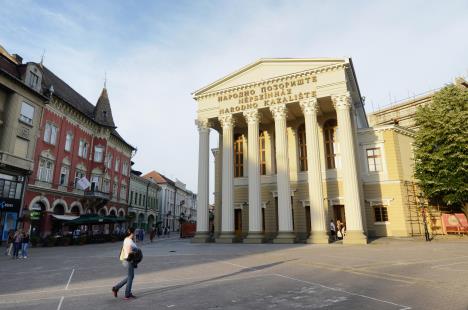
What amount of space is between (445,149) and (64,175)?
38751mm

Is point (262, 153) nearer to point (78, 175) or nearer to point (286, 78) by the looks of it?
point (286, 78)

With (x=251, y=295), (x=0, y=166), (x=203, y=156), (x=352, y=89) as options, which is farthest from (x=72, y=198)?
(x=251, y=295)

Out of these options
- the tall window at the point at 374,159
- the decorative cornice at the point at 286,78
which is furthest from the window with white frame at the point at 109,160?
the tall window at the point at 374,159

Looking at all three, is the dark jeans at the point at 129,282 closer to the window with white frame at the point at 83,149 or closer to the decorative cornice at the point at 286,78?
the decorative cornice at the point at 286,78

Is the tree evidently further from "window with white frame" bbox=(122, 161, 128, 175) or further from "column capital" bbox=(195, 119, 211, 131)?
"window with white frame" bbox=(122, 161, 128, 175)

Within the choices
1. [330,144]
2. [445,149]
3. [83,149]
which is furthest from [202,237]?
[445,149]

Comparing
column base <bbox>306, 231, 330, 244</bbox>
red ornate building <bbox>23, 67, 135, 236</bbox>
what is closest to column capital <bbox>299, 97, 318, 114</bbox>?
column base <bbox>306, 231, 330, 244</bbox>

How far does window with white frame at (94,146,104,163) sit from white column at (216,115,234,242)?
21.0 meters

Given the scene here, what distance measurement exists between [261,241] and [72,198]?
2417 cm

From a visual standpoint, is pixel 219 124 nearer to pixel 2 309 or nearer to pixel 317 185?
pixel 317 185

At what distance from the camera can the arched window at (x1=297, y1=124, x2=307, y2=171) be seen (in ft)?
101

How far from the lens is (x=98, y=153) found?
4262 centimetres

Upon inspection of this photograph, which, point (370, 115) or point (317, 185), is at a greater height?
point (370, 115)

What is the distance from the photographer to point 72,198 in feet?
122
